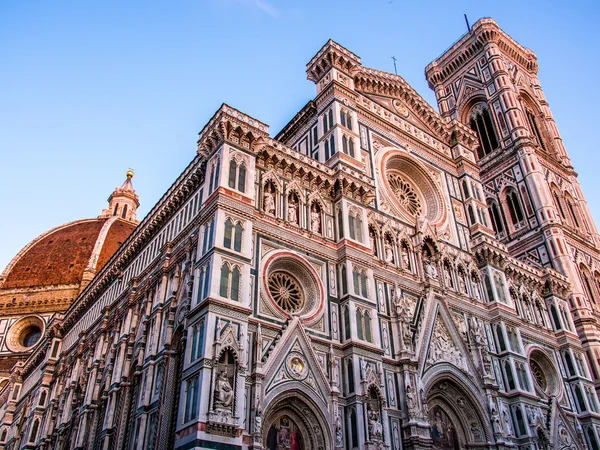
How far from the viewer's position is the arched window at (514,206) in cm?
3931

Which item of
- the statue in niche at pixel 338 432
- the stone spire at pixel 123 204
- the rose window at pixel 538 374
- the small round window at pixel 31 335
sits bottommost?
the statue in niche at pixel 338 432

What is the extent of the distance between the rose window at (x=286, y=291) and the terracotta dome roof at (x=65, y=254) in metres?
38.4

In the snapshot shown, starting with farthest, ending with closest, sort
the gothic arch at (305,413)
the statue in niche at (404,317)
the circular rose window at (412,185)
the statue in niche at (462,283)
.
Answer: the circular rose window at (412,185) → the statue in niche at (462,283) → the statue in niche at (404,317) → the gothic arch at (305,413)

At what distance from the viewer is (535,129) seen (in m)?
46.1

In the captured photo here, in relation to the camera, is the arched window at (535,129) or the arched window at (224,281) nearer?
the arched window at (224,281)

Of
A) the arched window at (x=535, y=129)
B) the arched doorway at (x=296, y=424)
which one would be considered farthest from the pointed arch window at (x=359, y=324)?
the arched window at (x=535, y=129)

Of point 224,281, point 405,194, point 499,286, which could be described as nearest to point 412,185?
point 405,194

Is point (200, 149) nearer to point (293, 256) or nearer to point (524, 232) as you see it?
point (293, 256)

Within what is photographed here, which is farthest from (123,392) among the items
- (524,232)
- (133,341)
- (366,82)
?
(524,232)

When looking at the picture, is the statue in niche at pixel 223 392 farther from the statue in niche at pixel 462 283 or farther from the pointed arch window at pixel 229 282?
the statue in niche at pixel 462 283

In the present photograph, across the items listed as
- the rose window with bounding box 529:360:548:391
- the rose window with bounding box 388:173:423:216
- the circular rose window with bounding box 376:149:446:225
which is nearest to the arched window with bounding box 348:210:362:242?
the circular rose window with bounding box 376:149:446:225

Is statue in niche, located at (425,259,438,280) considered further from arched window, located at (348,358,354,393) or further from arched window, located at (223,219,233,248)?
arched window, located at (223,219,233,248)

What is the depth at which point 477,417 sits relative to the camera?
887 inches

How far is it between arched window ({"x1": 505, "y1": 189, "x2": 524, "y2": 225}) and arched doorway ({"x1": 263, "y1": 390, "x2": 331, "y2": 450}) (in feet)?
86.1
